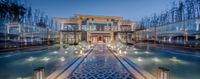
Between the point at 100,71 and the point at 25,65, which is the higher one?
the point at 100,71

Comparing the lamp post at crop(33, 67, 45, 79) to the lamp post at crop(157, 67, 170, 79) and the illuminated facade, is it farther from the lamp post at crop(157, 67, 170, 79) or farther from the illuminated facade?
the illuminated facade

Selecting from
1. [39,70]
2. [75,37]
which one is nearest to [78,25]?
[75,37]

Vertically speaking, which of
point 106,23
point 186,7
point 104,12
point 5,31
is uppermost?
point 104,12

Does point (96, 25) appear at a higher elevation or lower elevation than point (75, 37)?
higher

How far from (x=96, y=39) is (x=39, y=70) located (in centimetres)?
4412

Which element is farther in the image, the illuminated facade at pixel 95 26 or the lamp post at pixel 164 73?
the illuminated facade at pixel 95 26

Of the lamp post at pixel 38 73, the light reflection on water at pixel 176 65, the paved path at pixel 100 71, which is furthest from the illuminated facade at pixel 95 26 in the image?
the lamp post at pixel 38 73

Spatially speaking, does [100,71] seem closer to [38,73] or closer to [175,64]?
[38,73]

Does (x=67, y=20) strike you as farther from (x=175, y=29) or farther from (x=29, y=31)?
(x=175, y=29)

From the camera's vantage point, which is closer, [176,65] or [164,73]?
[164,73]

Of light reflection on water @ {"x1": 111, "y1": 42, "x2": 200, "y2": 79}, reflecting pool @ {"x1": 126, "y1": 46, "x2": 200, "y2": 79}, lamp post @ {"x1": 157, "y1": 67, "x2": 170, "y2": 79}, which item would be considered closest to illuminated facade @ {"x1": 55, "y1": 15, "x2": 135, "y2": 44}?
light reflection on water @ {"x1": 111, "y1": 42, "x2": 200, "y2": 79}

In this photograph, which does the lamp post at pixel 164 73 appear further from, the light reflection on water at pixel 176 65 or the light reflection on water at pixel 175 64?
the light reflection on water at pixel 176 65

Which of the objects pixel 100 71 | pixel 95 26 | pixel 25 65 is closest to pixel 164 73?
pixel 100 71

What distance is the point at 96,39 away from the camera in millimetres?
49094
